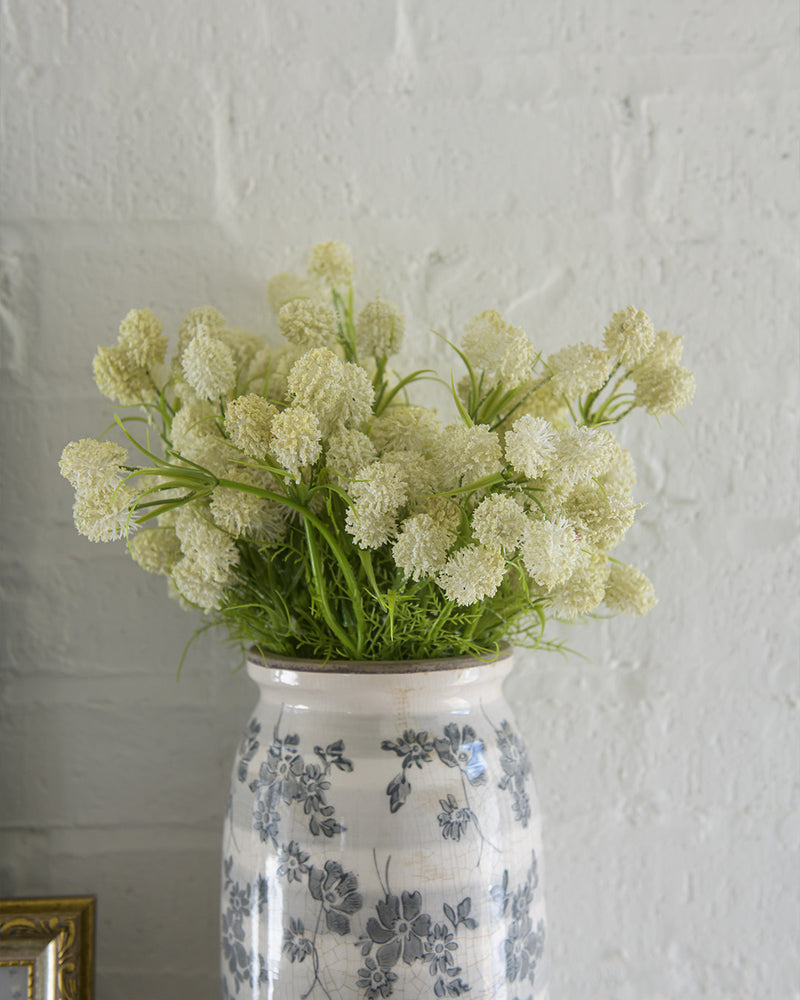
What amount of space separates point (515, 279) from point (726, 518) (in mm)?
325

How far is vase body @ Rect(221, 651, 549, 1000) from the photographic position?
542mm

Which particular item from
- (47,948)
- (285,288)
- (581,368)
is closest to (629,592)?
(581,368)

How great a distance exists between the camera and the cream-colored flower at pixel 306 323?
1.94 feet

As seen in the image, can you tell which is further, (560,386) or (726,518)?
(726,518)

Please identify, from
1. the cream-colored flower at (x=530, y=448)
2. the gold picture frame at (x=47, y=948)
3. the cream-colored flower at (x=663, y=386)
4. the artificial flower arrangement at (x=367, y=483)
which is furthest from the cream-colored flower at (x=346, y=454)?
the gold picture frame at (x=47, y=948)

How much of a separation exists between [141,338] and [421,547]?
284 mm

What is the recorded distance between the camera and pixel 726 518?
2.59 feet

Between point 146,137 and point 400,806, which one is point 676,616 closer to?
point 400,806

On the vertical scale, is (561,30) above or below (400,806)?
above

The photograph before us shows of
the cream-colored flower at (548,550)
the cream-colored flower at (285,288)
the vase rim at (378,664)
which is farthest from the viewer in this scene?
the cream-colored flower at (285,288)

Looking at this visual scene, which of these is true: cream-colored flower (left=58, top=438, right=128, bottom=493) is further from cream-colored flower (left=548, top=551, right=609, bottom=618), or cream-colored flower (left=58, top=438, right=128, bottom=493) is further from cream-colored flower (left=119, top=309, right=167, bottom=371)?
cream-colored flower (left=548, top=551, right=609, bottom=618)

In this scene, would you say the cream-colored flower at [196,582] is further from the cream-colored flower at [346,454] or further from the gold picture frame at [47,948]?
the gold picture frame at [47,948]

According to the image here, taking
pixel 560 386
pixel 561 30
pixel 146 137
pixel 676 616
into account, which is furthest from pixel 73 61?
pixel 676 616

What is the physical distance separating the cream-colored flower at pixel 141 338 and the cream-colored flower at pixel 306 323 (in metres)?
0.10
